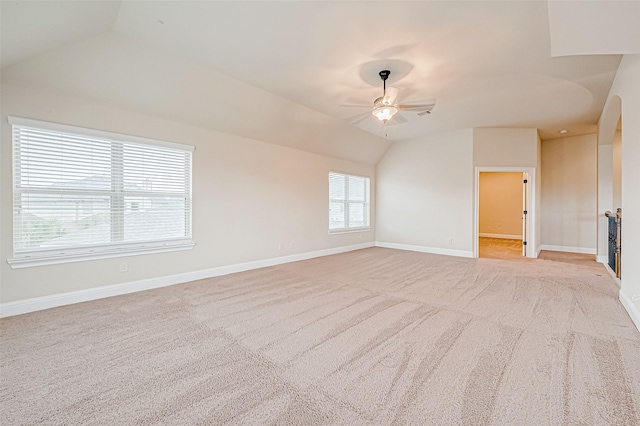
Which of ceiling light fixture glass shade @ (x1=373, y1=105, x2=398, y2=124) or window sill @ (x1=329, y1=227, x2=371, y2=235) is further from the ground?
ceiling light fixture glass shade @ (x1=373, y1=105, x2=398, y2=124)

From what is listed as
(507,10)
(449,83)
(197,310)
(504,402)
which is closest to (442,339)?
(504,402)

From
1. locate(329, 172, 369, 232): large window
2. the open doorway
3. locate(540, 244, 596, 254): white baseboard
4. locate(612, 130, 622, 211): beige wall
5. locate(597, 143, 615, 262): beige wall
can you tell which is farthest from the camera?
the open doorway

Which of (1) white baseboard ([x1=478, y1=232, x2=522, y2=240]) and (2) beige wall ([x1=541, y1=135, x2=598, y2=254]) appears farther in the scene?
(1) white baseboard ([x1=478, y1=232, x2=522, y2=240])

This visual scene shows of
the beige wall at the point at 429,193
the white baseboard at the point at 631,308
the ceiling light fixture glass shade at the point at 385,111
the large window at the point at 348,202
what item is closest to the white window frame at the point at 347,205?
the large window at the point at 348,202

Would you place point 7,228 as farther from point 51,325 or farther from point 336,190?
point 336,190

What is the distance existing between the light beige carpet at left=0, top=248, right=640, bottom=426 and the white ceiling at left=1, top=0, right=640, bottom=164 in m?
2.60

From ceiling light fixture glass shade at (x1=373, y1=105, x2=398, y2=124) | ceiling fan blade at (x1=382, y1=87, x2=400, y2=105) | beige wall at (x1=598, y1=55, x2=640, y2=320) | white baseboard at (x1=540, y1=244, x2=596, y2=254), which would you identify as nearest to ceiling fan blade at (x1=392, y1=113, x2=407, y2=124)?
ceiling fan blade at (x1=382, y1=87, x2=400, y2=105)

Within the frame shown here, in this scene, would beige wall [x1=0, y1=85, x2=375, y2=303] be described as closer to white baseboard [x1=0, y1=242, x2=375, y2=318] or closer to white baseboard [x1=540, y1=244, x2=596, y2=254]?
white baseboard [x1=0, y1=242, x2=375, y2=318]

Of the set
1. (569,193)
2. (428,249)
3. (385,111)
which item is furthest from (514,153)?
(385,111)

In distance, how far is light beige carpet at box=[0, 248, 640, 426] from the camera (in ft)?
5.35

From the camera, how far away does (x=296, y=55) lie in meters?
3.33

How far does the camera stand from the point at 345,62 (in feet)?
11.4

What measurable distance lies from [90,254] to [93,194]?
0.74 metres

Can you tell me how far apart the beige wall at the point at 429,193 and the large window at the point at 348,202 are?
1.57 ft
